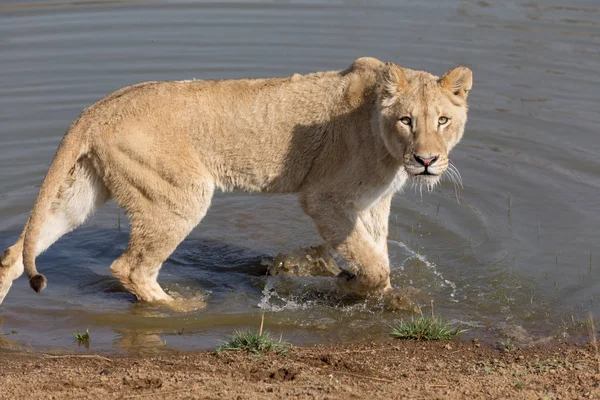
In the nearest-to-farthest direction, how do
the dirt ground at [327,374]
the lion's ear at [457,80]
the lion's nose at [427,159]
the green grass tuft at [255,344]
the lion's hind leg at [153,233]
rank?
the dirt ground at [327,374]
the green grass tuft at [255,344]
the lion's nose at [427,159]
the lion's ear at [457,80]
the lion's hind leg at [153,233]

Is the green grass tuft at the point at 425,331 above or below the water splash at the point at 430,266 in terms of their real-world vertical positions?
above

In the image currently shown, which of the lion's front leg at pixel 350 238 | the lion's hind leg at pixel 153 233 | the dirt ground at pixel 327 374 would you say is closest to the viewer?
the dirt ground at pixel 327 374

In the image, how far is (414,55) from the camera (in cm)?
1190

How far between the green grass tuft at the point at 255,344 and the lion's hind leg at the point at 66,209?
1526 mm

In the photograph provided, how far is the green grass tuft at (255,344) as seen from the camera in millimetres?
5957

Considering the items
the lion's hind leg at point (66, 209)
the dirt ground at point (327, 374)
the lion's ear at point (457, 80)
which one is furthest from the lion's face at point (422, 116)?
the lion's hind leg at point (66, 209)

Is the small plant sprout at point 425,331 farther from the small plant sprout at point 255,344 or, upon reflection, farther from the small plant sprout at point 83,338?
the small plant sprout at point 83,338

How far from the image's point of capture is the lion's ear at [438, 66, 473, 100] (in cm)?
654

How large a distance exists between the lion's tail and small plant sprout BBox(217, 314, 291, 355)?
51.0 inches

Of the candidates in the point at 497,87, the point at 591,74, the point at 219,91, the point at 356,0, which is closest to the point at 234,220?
the point at 219,91

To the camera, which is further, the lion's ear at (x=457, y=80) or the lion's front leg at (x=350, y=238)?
the lion's front leg at (x=350, y=238)

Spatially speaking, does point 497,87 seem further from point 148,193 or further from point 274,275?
point 148,193

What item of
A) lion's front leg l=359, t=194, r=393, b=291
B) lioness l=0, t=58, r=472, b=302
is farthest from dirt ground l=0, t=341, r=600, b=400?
lion's front leg l=359, t=194, r=393, b=291

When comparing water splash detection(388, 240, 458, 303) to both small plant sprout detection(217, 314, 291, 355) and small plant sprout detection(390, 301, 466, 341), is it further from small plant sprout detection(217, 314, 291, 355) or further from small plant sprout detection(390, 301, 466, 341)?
small plant sprout detection(217, 314, 291, 355)
